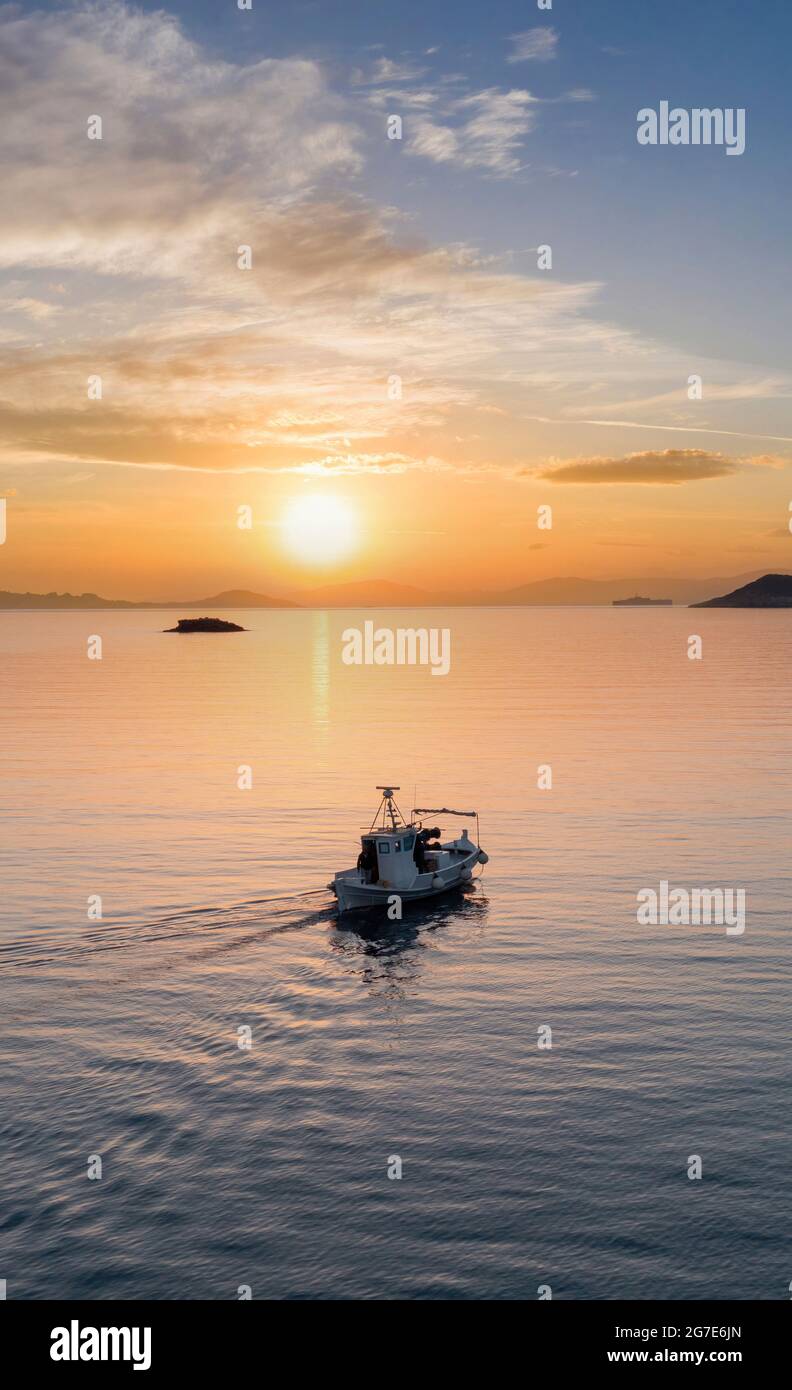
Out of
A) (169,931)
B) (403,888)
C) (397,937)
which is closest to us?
(169,931)

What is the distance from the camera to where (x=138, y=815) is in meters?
110

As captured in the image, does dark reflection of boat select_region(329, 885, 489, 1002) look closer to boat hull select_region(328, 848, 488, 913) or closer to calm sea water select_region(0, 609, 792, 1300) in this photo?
calm sea water select_region(0, 609, 792, 1300)

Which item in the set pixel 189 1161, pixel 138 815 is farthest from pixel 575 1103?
pixel 138 815

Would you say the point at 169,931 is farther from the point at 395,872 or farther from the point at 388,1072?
the point at 388,1072

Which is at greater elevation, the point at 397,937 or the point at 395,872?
the point at 395,872

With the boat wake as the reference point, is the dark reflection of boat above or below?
below

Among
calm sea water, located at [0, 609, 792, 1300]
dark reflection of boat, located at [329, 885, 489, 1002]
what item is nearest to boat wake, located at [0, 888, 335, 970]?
calm sea water, located at [0, 609, 792, 1300]

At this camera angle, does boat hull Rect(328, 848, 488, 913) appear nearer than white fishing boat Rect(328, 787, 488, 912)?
Yes

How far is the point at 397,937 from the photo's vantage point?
72.8 m

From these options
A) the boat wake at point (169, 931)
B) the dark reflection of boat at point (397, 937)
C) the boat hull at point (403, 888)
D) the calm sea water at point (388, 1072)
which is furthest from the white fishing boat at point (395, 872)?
the boat wake at point (169, 931)

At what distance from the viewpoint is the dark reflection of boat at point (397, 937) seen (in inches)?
2462

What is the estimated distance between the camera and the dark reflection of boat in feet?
205

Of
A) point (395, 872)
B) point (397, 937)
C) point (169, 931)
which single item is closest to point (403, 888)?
point (395, 872)

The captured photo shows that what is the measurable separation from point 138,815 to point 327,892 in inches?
1505
